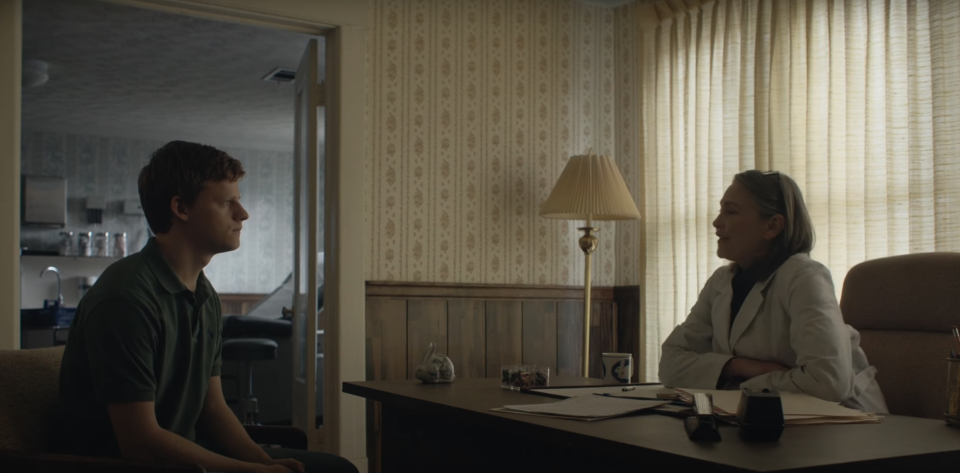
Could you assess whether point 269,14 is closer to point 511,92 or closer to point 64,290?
point 511,92

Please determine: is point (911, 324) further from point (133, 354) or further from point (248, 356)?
point (248, 356)

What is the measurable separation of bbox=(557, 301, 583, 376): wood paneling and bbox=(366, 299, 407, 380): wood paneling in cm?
80

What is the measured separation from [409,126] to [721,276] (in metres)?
1.79

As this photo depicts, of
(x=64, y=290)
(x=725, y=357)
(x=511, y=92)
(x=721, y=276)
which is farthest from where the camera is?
(x=64, y=290)

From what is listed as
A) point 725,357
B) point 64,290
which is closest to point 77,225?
point 64,290

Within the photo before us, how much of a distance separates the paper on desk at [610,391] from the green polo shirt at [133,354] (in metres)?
0.73

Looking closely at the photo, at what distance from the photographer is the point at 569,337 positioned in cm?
402

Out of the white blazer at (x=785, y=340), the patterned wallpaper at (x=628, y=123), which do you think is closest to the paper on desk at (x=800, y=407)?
the white blazer at (x=785, y=340)

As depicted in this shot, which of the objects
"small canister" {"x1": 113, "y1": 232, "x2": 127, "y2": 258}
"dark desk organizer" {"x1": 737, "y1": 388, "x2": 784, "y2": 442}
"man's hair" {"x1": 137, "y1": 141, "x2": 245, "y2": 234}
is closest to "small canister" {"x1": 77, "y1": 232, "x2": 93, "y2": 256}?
"small canister" {"x1": 113, "y1": 232, "x2": 127, "y2": 258}

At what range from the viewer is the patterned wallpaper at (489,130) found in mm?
3645

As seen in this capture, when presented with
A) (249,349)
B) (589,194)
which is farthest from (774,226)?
(249,349)

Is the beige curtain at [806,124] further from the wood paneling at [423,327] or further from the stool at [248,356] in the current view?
the stool at [248,356]

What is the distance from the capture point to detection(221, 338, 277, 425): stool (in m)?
5.11

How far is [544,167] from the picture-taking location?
3.98 meters
